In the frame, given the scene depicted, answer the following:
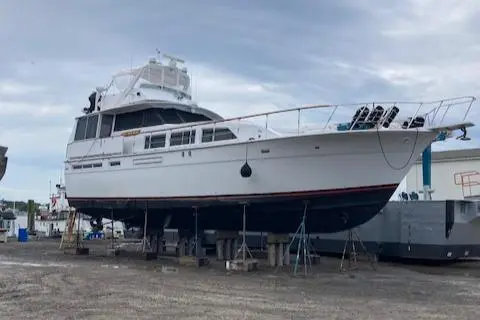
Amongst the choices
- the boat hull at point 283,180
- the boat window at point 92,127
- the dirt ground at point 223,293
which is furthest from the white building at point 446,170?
the boat window at point 92,127

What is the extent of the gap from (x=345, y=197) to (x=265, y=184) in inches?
75.8

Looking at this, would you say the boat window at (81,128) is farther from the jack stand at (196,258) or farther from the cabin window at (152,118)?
the jack stand at (196,258)

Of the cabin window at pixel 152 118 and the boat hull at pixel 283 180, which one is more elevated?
the cabin window at pixel 152 118

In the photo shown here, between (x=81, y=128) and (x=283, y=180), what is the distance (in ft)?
28.6

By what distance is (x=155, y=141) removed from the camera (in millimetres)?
16328

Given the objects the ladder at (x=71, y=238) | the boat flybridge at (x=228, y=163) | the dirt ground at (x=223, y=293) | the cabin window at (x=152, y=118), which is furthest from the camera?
the ladder at (x=71, y=238)

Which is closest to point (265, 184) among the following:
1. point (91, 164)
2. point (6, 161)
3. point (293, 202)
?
point (293, 202)

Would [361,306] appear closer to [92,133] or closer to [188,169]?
[188,169]

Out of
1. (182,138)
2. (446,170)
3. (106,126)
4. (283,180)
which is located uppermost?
(446,170)

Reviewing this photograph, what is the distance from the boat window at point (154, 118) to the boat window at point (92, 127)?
108cm

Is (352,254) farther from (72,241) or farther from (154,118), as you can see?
(72,241)

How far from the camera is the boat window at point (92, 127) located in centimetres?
1872

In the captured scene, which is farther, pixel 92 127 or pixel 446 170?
pixel 446 170

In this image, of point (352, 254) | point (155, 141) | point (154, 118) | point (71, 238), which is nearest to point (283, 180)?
point (352, 254)
